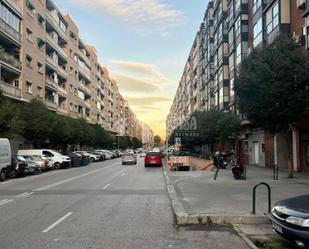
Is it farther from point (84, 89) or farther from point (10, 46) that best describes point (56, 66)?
point (84, 89)

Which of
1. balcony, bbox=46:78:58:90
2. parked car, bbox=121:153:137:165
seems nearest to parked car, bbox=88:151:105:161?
balcony, bbox=46:78:58:90


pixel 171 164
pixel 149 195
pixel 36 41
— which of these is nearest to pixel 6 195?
pixel 149 195

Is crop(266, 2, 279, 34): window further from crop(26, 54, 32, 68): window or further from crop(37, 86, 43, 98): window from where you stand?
crop(37, 86, 43, 98): window

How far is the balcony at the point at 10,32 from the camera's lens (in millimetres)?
35938

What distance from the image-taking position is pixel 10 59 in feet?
126

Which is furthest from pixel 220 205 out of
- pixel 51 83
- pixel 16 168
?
pixel 51 83

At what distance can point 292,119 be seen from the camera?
73.5 ft

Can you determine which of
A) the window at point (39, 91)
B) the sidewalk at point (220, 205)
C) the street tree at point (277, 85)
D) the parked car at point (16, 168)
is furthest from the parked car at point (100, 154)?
the sidewalk at point (220, 205)

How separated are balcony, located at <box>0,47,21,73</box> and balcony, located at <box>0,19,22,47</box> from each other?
1.72m

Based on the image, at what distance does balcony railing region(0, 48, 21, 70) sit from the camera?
120 feet

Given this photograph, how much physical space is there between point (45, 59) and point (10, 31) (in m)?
12.0

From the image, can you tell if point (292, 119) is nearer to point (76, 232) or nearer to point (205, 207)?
point (205, 207)

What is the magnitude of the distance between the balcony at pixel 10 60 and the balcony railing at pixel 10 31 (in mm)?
1875

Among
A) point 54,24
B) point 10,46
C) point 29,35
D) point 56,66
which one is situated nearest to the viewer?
point 10,46
